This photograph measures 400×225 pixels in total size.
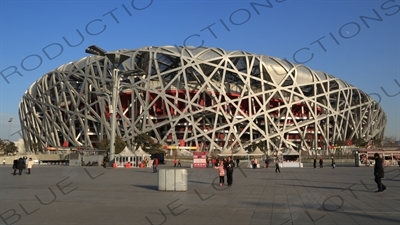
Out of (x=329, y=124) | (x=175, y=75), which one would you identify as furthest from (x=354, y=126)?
(x=175, y=75)

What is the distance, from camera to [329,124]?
74000 millimetres

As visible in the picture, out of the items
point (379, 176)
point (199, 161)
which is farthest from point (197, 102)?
point (379, 176)

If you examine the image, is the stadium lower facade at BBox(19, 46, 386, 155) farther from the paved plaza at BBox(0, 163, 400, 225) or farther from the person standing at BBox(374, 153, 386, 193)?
the paved plaza at BBox(0, 163, 400, 225)

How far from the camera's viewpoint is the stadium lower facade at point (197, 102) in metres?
65.0

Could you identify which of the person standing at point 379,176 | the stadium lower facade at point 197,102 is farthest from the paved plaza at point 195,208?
the stadium lower facade at point 197,102

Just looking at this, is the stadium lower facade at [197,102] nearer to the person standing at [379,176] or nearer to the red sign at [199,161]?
the red sign at [199,161]

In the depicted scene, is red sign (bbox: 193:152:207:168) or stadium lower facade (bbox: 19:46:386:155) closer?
red sign (bbox: 193:152:207:168)

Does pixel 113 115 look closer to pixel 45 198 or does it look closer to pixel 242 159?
pixel 45 198

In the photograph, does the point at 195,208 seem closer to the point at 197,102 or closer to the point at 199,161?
the point at 199,161

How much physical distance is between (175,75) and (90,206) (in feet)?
185

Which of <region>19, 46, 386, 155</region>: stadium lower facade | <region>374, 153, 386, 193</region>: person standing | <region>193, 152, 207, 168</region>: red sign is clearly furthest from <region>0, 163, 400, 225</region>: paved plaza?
<region>19, 46, 386, 155</region>: stadium lower facade

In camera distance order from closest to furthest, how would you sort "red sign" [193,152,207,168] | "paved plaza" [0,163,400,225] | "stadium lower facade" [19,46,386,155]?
"paved plaza" [0,163,400,225], "red sign" [193,152,207,168], "stadium lower facade" [19,46,386,155]

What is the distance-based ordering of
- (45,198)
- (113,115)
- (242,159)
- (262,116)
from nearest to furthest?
(45,198) → (113,115) → (242,159) → (262,116)

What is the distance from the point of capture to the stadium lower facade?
213 ft
